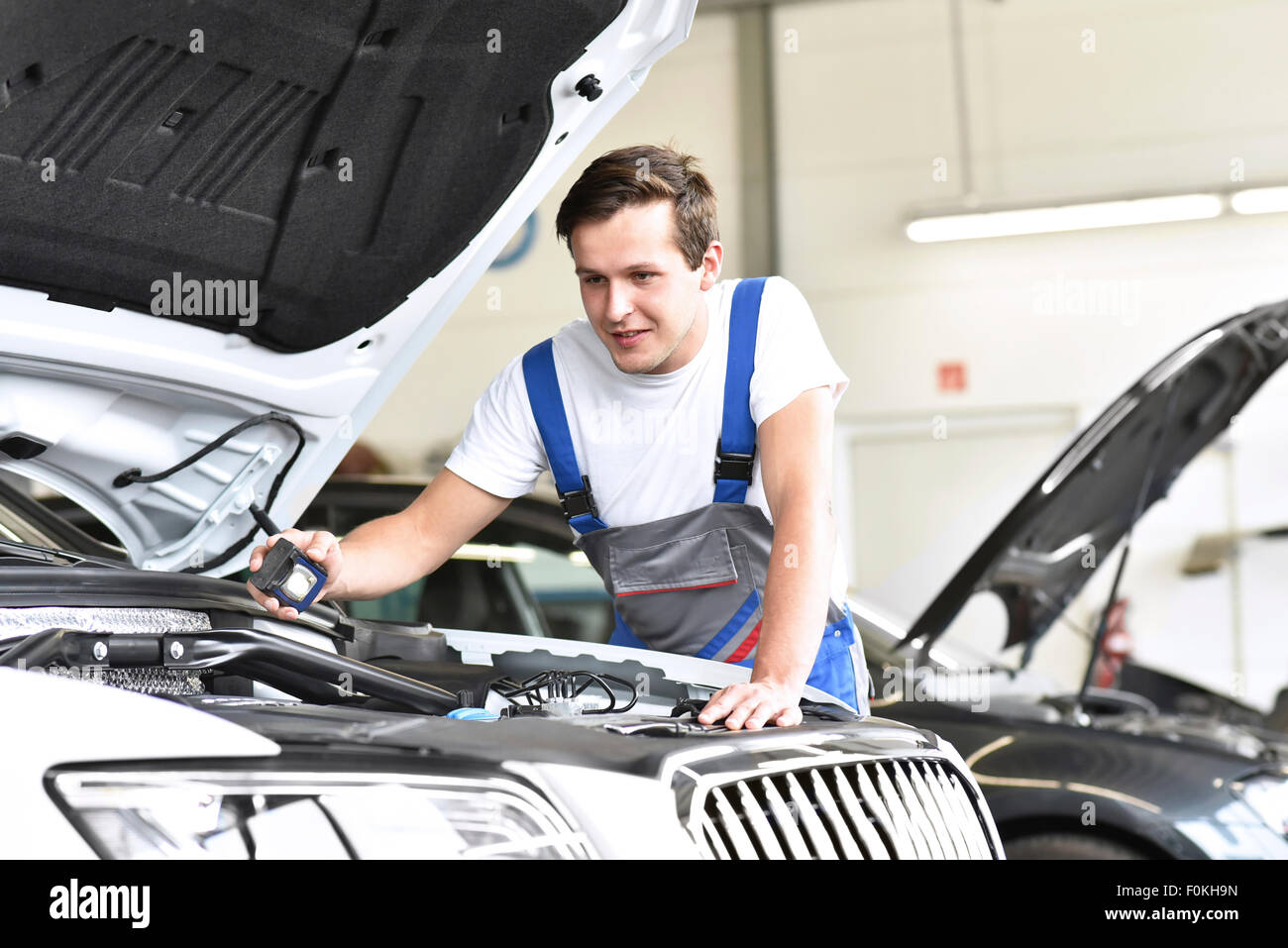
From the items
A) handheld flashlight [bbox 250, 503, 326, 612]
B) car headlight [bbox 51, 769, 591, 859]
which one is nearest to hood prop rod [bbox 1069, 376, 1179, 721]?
handheld flashlight [bbox 250, 503, 326, 612]

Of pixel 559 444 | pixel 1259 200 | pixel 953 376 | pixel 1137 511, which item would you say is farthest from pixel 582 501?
pixel 1259 200

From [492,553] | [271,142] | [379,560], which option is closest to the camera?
[271,142]

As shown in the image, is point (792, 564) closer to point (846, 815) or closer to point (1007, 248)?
point (846, 815)

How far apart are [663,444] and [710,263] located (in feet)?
0.95

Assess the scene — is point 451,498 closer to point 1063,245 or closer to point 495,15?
point 495,15

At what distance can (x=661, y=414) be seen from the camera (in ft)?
6.25

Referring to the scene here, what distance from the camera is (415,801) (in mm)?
969

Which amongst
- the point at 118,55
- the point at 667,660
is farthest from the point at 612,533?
the point at 118,55

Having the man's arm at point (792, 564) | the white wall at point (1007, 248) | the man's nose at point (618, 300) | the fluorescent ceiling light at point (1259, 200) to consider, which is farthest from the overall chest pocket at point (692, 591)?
the fluorescent ceiling light at point (1259, 200)

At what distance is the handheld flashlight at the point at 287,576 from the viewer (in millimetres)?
1586

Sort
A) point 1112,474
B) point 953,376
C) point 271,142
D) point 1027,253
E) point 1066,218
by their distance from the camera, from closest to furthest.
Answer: point 271,142 → point 1112,474 → point 1066,218 → point 1027,253 → point 953,376

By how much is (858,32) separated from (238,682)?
8148 mm

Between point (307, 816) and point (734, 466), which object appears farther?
→ point (734, 466)

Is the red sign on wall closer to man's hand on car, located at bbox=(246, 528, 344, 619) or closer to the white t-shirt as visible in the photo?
the white t-shirt
